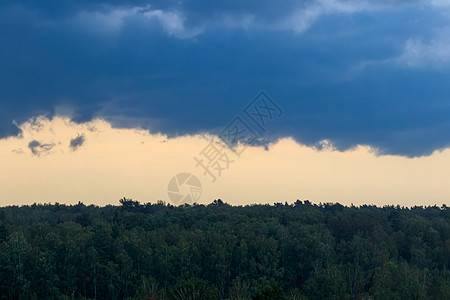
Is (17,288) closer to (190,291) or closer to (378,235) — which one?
(190,291)

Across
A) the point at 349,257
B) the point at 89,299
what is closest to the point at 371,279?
the point at 349,257

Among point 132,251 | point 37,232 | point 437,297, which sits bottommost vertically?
point 437,297

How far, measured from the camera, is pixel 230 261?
76188 millimetres

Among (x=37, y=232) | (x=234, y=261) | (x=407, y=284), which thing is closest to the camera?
(x=407, y=284)

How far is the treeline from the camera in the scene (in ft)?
209

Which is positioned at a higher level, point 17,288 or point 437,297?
point 17,288

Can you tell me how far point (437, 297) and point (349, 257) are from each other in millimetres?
22764

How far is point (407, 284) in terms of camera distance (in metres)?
55.8

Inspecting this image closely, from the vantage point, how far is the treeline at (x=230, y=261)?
209ft

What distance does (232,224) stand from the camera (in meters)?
91.6

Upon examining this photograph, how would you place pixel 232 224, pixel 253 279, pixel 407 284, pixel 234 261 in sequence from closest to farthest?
pixel 407 284 → pixel 253 279 → pixel 234 261 → pixel 232 224

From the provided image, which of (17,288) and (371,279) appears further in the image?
(371,279)

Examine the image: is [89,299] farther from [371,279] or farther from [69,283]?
[371,279]

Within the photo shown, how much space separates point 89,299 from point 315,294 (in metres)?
27.8
